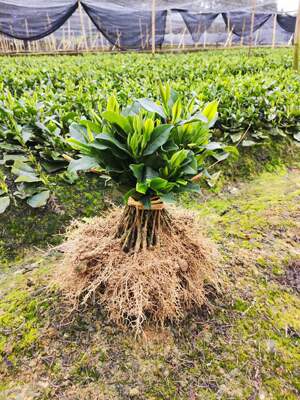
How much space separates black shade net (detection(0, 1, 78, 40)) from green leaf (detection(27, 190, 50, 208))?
1244cm

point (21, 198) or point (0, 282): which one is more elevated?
point (21, 198)

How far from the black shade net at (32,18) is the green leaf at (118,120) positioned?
13223mm

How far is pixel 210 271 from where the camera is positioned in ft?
5.23

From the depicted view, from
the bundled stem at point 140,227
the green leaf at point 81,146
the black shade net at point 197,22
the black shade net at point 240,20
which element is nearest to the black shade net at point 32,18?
the black shade net at point 197,22

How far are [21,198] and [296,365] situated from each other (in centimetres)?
177

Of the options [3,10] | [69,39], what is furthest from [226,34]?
[3,10]

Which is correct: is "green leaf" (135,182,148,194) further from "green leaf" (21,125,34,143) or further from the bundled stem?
"green leaf" (21,125,34,143)

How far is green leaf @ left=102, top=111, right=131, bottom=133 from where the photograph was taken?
48.7 inches

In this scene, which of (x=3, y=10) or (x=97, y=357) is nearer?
(x=97, y=357)

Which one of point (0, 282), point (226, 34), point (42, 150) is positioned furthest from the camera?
point (226, 34)

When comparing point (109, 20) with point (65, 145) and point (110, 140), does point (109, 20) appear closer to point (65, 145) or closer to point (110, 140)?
point (65, 145)

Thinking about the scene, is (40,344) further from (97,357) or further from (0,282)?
(0,282)

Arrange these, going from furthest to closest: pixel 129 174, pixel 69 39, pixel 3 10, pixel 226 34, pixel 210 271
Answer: pixel 226 34, pixel 69 39, pixel 3 10, pixel 210 271, pixel 129 174

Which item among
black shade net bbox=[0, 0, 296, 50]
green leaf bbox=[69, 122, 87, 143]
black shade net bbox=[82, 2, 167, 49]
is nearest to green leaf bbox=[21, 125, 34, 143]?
green leaf bbox=[69, 122, 87, 143]
